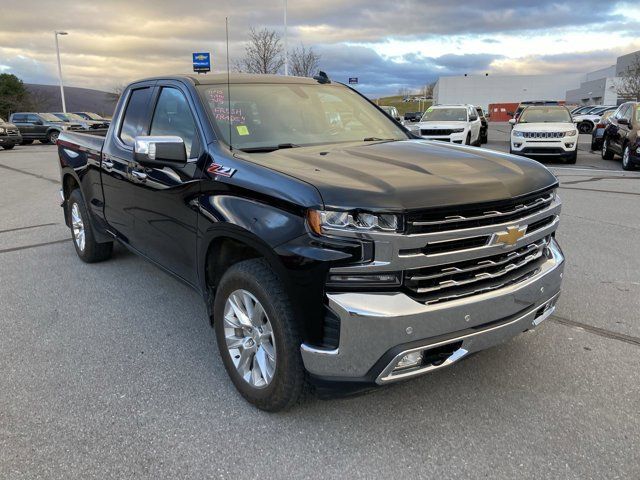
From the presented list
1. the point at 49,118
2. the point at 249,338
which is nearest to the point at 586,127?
the point at 49,118

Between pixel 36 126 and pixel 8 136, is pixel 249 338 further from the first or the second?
pixel 36 126

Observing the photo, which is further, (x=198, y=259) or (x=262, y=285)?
(x=198, y=259)

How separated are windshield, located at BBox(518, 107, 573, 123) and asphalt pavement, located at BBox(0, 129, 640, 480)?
12626 mm

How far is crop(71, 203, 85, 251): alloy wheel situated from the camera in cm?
572

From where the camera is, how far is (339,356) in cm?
242

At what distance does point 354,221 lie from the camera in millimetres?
2406

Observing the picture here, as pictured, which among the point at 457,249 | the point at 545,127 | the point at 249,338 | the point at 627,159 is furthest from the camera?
the point at 545,127

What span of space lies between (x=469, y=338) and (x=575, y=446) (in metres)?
0.76

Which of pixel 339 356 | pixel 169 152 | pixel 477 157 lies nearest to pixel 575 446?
pixel 339 356

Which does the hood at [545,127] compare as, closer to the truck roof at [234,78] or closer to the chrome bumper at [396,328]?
the truck roof at [234,78]

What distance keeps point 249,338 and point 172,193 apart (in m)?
1.19

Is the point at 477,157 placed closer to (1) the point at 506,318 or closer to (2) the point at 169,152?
(1) the point at 506,318

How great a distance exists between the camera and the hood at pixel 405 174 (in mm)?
2422

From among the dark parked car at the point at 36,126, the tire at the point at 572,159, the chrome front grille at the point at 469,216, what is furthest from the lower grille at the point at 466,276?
the dark parked car at the point at 36,126
